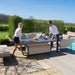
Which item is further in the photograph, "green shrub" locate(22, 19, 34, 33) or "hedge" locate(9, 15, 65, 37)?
"green shrub" locate(22, 19, 34, 33)

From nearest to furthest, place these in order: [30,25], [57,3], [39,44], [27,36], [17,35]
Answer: [17,35], [39,44], [27,36], [30,25], [57,3]

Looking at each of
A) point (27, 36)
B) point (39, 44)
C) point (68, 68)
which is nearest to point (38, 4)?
point (27, 36)

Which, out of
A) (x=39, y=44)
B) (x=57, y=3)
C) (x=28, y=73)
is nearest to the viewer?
(x=28, y=73)

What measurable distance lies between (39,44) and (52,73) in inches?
77.0

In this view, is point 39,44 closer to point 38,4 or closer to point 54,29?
point 54,29

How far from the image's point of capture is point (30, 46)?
14.8ft

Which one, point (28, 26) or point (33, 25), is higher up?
point (33, 25)

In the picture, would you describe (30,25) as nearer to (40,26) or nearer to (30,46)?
(40,26)

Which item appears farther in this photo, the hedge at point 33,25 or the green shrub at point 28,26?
the green shrub at point 28,26

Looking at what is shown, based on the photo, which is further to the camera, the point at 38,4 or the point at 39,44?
the point at 38,4

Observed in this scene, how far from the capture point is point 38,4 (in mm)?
12016

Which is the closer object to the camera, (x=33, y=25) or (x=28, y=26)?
(x=28, y=26)

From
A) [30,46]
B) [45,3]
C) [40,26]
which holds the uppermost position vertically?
[45,3]

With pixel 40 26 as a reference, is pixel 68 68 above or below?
below
